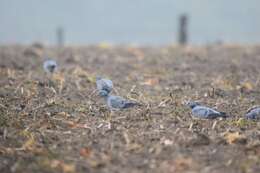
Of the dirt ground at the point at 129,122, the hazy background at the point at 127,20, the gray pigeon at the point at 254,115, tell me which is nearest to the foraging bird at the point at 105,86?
the dirt ground at the point at 129,122

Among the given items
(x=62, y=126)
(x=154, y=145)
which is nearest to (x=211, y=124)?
(x=154, y=145)

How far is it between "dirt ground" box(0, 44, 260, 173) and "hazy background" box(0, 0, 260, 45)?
12.4 m

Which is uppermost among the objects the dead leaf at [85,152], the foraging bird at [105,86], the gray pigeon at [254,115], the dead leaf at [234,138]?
the foraging bird at [105,86]

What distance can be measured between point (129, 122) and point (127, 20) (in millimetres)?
17219

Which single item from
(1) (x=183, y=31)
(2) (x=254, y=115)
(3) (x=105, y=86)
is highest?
(1) (x=183, y=31)

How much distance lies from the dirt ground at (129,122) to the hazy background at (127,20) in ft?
40.6

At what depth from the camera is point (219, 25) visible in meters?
21.2

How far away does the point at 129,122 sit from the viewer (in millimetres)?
5398

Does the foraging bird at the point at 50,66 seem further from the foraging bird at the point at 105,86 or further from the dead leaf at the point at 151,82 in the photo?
the foraging bird at the point at 105,86

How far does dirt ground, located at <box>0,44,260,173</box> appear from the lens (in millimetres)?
4371

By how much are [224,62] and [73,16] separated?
13682 millimetres

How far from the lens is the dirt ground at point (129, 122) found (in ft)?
14.3

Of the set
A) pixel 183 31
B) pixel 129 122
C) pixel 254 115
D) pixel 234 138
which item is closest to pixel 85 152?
pixel 129 122

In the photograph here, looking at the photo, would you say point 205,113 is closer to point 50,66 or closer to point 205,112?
point 205,112
